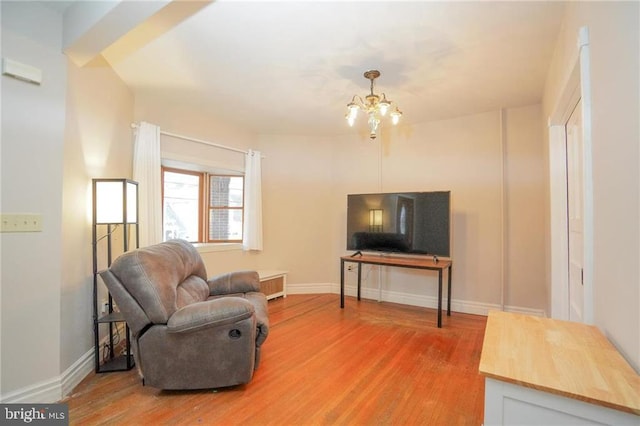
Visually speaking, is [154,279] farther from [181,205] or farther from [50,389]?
[181,205]

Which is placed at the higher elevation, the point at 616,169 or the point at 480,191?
the point at 480,191

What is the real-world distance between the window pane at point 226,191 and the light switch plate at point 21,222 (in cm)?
259

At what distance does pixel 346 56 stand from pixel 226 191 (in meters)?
2.82

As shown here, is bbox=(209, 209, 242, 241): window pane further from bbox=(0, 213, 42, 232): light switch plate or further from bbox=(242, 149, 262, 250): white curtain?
bbox=(0, 213, 42, 232): light switch plate

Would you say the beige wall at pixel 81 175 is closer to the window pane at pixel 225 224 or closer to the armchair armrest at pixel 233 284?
the armchair armrest at pixel 233 284

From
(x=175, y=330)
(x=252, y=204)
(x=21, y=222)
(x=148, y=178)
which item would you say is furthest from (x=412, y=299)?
(x=21, y=222)

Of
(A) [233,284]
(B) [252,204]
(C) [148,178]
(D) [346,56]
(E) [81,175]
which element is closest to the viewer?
(E) [81,175]

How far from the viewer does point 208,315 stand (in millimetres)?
2027

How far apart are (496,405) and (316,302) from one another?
11.6ft

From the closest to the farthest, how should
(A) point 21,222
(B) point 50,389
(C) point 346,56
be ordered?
(A) point 21,222, (B) point 50,389, (C) point 346,56

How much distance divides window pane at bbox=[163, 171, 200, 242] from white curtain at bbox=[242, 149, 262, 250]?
2.30ft

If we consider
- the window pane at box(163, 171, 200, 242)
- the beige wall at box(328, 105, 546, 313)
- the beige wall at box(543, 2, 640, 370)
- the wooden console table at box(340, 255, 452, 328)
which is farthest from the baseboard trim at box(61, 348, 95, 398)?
the beige wall at box(328, 105, 546, 313)

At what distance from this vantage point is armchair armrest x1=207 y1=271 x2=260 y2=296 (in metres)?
3.01

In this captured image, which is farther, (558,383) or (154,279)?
(154,279)
